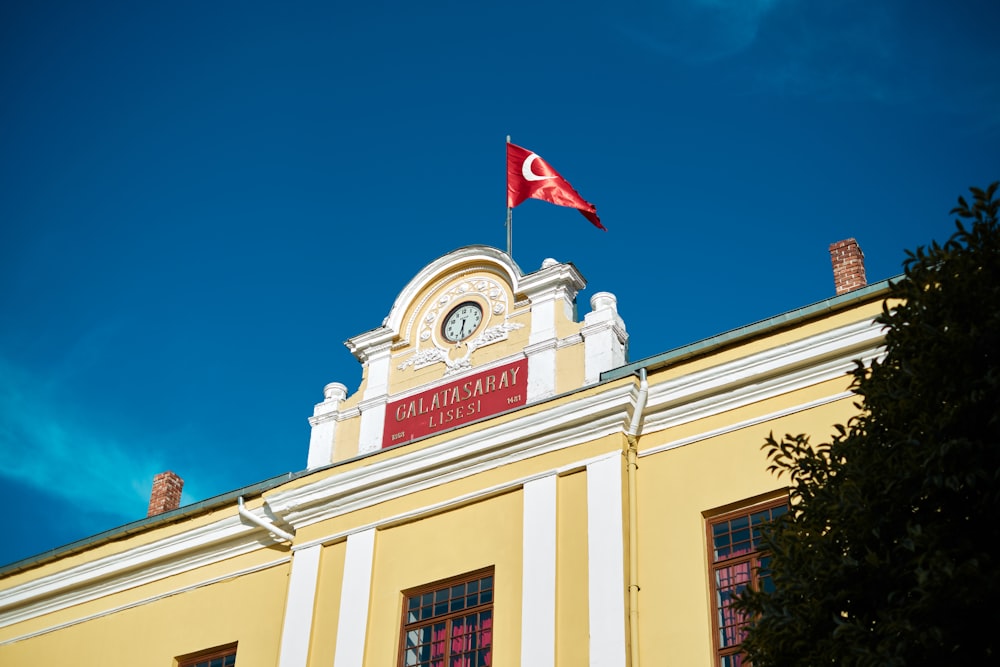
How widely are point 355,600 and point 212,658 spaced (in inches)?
116

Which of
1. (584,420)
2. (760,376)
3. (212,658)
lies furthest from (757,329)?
(212,658)

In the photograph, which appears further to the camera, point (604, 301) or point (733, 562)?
point (604, 301)

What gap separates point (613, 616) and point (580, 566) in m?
0.94

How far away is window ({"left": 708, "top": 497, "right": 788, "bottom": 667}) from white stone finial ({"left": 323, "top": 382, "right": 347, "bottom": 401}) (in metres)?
6.87

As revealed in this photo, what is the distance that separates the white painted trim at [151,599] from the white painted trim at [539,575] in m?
4.25

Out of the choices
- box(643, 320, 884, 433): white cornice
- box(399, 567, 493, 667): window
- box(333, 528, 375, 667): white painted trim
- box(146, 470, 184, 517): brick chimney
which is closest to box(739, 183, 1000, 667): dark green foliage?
box(643, 320, 884, 433): white cornice

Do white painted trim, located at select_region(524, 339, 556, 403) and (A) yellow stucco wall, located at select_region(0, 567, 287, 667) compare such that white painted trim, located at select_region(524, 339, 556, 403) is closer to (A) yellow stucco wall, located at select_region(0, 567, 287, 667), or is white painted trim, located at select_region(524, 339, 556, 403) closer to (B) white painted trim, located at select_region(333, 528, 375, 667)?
(B) white painted trim, located at select_region(333, 528, 375, 667)

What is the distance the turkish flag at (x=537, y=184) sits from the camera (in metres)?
22.4

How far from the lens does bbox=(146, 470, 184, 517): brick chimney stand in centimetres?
2442

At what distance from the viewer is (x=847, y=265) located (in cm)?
1914

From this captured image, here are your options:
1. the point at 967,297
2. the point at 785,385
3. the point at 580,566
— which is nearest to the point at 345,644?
the point at 580,566

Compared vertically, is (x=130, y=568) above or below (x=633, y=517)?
above

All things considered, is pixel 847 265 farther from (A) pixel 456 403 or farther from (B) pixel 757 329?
(A) pixel 456 403

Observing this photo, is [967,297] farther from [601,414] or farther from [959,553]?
[601,414]
